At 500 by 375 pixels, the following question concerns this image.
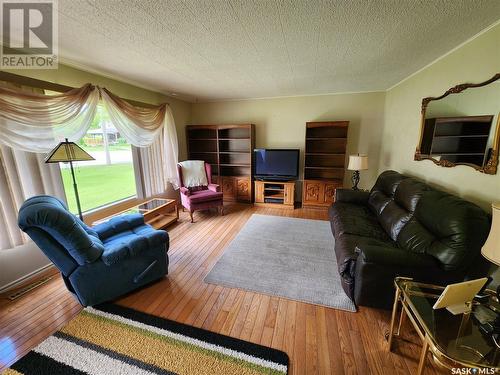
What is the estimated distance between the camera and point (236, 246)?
2846mm

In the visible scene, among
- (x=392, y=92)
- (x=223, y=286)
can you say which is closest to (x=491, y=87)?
(x=392, y=92)

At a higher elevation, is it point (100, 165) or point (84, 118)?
point (84, 118)

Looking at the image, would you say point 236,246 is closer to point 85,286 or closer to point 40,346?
point 85,286

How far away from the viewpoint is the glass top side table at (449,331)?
0.97m

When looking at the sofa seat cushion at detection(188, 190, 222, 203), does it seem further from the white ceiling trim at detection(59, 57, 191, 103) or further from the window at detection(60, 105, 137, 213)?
the white ceiling trim at detection(59, 57, 191, 103)

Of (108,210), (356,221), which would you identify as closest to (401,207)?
(356,221)

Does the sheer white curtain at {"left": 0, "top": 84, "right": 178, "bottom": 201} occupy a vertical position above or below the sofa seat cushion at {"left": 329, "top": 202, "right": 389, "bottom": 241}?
above

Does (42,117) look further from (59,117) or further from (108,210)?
(108,210)

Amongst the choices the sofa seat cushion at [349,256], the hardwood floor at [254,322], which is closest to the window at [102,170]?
the hardwood floor at [254,322]

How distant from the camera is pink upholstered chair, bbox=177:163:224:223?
12.1 feet

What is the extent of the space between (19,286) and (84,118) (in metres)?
1.89

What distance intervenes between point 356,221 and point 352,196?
2.70ft

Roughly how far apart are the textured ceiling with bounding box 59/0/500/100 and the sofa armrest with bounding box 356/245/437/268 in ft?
5.70

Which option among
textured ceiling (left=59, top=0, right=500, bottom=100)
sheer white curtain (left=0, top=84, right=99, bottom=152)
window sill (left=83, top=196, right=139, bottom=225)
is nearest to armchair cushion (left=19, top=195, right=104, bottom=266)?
sheer white curtain (left=0, top=84, right=99, bottom=152)
